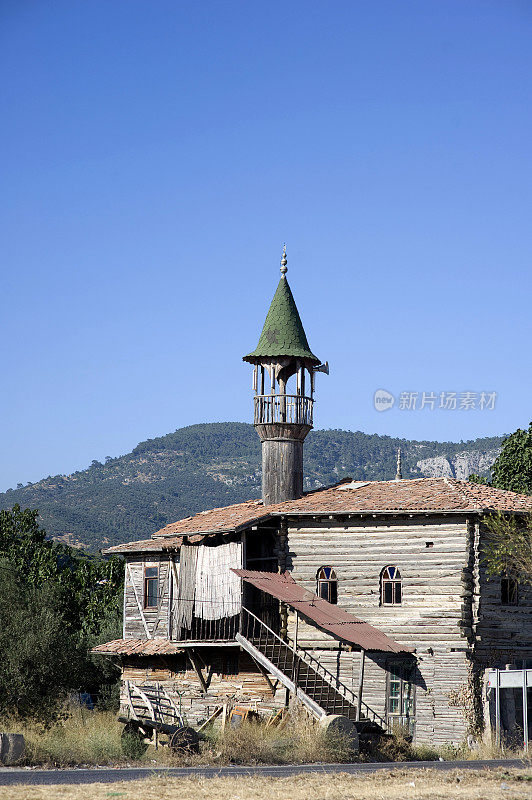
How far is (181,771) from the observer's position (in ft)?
75.5

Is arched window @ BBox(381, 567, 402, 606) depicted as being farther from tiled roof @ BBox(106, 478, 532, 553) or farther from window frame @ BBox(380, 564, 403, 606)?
tiled roof @ BBox(106, 478, 532, 553)

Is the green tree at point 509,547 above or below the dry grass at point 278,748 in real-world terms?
above

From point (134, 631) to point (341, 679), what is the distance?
9.53 meters

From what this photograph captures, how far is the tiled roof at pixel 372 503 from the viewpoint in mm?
31875

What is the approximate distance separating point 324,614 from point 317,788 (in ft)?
37.7

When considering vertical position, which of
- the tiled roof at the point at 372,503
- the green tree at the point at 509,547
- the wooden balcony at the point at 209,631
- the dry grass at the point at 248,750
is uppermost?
the tiled roof at the point at 372,503

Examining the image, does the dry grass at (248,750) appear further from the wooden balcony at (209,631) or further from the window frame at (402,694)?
the wooden balcony at (209,631)

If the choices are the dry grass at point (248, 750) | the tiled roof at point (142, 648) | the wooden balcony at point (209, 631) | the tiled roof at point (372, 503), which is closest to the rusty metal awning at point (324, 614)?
the wooden balcony at point (209, 631)

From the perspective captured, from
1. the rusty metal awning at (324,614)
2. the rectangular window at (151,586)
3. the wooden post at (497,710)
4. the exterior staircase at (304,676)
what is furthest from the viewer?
the rectangular window at (151,586)

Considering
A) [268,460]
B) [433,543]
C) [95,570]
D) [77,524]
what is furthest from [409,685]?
[77,524]

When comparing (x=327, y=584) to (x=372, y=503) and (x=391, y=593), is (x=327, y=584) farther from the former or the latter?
(x=372, y=503)

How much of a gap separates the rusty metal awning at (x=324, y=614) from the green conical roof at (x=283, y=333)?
8620mm

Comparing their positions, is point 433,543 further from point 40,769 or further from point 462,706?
point 40,769

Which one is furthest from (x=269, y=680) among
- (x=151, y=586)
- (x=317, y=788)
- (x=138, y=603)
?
(x=317, y=788)
